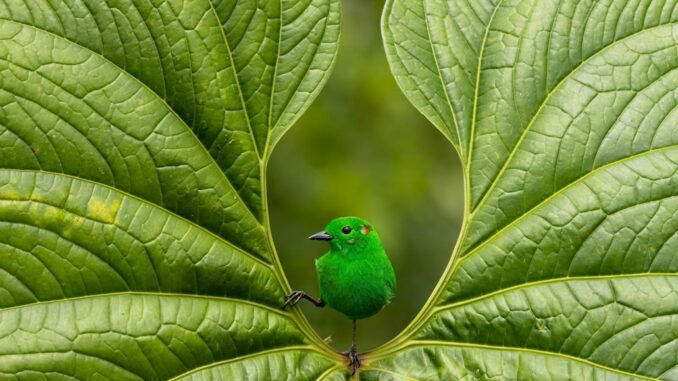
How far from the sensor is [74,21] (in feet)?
5.17

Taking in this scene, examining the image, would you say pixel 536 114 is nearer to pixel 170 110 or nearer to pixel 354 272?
pixel 354 272

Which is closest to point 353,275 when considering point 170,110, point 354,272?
point 354,272

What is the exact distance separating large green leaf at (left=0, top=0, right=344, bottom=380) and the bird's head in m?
0.14

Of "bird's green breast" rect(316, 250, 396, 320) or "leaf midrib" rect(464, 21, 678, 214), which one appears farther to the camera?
"leaf midrib" rect(464, 21, 678, 214)

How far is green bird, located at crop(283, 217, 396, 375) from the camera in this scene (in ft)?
5.46

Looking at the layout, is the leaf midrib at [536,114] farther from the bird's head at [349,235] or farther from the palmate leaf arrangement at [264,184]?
A: the bird's head at [349,235]

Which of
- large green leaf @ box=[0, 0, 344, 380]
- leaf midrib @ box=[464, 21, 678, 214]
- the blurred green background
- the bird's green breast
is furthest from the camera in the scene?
the blurred green background

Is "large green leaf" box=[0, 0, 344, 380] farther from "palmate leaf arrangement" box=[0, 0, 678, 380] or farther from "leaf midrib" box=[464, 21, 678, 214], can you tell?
"leaf midrib" box=[464, 21, 678, 214]

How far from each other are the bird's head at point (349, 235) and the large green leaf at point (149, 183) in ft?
0.46

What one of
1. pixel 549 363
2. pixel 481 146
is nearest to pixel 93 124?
pixel 481 146

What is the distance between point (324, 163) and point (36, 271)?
7.66 feet

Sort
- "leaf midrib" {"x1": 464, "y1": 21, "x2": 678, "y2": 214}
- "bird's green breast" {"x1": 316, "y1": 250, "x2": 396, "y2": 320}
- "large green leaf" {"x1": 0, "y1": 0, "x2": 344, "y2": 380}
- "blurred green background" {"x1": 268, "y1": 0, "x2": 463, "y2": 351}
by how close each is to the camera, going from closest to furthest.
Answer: "large green leaf" {"x1": 0, "y1": 0, "x2": 344, "y2": 380} < "bird's green breast" {"x1": 316, "y1": 250, "x2": 396, "y2": 320} < "leaf midrib" {"x1": 464, "y1": 21, "x2": 678, "y2": 214} < "blurred green background" {"x1": 268, "y1": 0, "x2": 463, "y2": 351}

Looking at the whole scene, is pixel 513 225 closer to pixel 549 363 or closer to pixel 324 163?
pixel 549 363

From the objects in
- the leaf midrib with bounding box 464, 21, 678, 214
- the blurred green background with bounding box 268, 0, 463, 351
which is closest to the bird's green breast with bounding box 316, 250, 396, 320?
the leaf midrib with bounding box 464, 21, 678, 214
